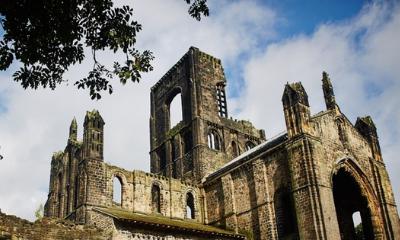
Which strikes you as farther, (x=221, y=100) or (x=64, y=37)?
(x=221, y=100)

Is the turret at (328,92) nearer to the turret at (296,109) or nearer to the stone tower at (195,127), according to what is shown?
the turret at (296,109)

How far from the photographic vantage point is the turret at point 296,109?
2398 centimetres

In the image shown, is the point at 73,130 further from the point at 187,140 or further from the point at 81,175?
the point at 81,175

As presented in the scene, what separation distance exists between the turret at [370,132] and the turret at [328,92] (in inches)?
143

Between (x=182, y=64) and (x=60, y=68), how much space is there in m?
29.9

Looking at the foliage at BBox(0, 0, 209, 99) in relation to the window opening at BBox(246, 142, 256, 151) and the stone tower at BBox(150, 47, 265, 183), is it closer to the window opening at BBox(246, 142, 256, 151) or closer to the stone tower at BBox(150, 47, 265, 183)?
the stone tower at BBox(150, 47, 265, 183)

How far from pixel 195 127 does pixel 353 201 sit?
1293cm

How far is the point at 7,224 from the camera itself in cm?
1688

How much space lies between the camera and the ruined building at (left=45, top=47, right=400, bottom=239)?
22.4m

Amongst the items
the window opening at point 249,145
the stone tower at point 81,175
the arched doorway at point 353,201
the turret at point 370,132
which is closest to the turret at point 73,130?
the stone tower at point 81,175

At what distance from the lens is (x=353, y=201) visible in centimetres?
2884

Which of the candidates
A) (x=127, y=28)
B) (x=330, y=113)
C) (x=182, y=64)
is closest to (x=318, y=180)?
(x=330, y=113)

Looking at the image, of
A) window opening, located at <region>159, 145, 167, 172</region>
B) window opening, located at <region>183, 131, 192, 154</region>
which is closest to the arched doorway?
window opening, located at <region>183, 131, 192, 154</region>

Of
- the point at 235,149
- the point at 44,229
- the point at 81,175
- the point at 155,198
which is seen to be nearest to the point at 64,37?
the point at 44,229
